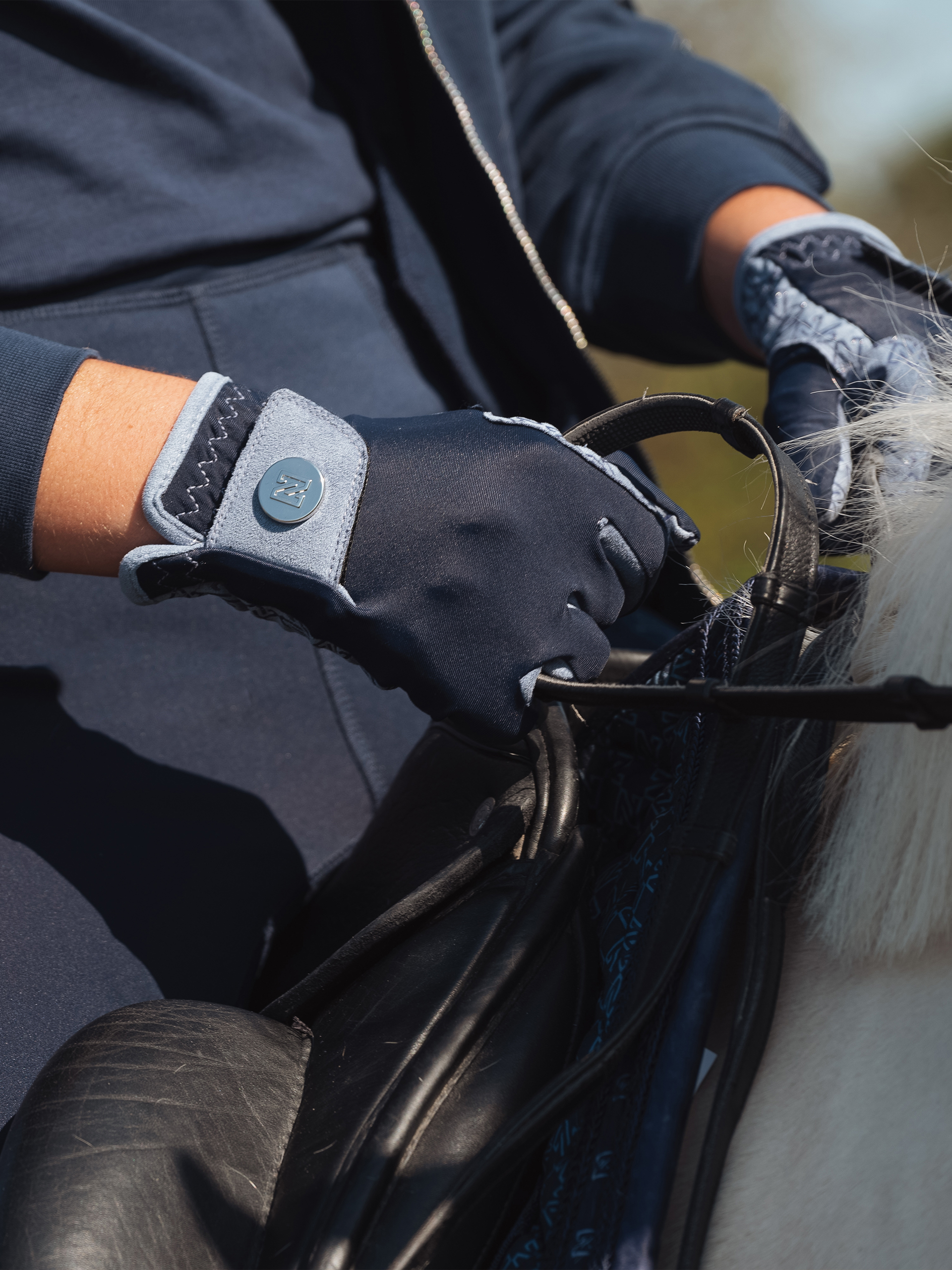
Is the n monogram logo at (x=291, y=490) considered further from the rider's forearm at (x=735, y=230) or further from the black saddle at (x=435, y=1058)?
the rider's forearm at (x=735, y=230)

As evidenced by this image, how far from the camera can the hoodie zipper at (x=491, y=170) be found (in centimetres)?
105

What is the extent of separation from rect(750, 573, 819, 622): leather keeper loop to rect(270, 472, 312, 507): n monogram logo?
0.31 m

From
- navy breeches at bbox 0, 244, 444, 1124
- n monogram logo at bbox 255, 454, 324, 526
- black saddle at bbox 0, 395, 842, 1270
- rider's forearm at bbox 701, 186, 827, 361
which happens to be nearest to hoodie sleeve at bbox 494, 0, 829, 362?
rider's forearm at bbox 701, 186, 827, 361

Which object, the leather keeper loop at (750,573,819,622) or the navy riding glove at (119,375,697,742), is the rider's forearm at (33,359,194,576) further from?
the leather keeper loop at (750,573,819,622)

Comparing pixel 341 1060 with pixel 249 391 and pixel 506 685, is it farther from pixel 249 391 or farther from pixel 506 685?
pixel 249 391

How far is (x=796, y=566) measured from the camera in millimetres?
573

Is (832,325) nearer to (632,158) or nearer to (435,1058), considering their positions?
(632,158)

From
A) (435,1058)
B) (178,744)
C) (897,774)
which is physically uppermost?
(897,774)

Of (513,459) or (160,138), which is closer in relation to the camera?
(513,459)

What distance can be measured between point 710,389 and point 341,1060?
3.31 meters

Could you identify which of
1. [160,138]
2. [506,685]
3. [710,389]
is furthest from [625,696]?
[710,389]

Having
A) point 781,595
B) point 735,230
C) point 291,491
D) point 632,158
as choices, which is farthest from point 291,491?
point 632,158

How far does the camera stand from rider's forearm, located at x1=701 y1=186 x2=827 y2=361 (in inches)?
40.4

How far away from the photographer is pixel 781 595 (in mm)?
561
